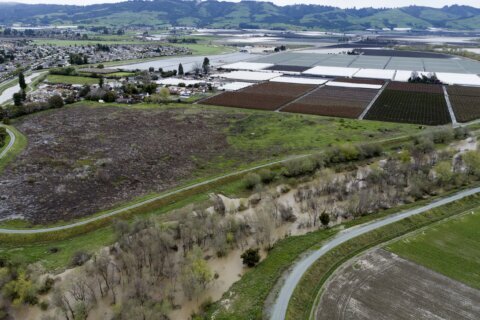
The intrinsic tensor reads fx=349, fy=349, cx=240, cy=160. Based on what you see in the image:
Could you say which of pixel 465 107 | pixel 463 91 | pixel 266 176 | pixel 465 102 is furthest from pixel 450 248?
pixel 463 91

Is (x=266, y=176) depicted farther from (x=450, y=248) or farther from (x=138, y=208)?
(x=450, y=248)

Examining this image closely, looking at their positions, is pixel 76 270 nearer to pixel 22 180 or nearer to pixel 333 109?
pixel 22 180

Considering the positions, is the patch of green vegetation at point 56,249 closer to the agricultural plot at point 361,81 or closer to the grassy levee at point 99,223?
the grassy levee at point 99,223

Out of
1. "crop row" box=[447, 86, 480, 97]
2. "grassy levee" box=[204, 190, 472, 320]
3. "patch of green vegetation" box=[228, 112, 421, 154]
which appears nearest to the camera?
"grassy levee" box=[204, 190, 472, 320]

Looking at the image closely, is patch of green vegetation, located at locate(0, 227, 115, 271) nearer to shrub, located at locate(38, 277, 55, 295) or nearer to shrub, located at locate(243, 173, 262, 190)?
shrub, located at locate(38, 277, 55, 295)

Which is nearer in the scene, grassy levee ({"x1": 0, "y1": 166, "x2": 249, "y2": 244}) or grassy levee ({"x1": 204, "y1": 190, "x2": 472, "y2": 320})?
grassy levee ({"x1": 204, "y1": 190, "x2": 472, "y2": 320})

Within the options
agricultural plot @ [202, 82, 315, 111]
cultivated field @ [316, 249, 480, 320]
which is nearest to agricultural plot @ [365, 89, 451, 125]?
agricultural plot @ [202, 82, 315, 111]

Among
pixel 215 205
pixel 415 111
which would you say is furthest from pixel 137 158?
pixel 415 111
